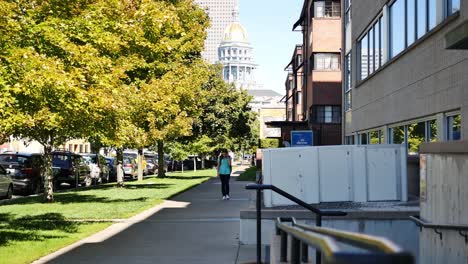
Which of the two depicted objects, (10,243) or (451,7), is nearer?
(10,243)

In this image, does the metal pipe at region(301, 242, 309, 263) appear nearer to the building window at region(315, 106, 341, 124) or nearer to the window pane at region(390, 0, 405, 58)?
the window pane at region(390, 0, 405, 58)

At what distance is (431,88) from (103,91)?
21.9 feet

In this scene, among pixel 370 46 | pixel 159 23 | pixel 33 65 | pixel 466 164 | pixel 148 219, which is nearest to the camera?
pixel 466 164

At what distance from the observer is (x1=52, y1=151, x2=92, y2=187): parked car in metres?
30.7

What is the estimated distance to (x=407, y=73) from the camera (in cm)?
1650

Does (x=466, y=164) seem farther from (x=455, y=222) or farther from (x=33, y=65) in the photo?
(x=33, y=65)

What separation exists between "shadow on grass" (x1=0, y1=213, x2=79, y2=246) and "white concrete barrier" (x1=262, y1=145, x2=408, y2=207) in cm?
427

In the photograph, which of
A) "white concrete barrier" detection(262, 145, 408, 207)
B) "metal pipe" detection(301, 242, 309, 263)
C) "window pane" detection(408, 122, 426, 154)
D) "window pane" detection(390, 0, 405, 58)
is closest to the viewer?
"metal pipe" detection(301, 242, 309, 263)

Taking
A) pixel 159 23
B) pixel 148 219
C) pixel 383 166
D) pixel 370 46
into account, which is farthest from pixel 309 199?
pixel 370 46

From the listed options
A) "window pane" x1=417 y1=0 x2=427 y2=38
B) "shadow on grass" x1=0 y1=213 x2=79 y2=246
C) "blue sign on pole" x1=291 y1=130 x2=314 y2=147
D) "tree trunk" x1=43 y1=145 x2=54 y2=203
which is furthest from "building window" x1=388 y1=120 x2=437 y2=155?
"tree trunk" x1=43 y1=145 x2=54 y2=203

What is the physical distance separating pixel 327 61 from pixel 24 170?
787 inches

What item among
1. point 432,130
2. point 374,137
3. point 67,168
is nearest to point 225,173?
point 374,137

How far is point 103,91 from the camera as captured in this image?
1407 centimetres

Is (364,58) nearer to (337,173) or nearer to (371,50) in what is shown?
(371,50)
